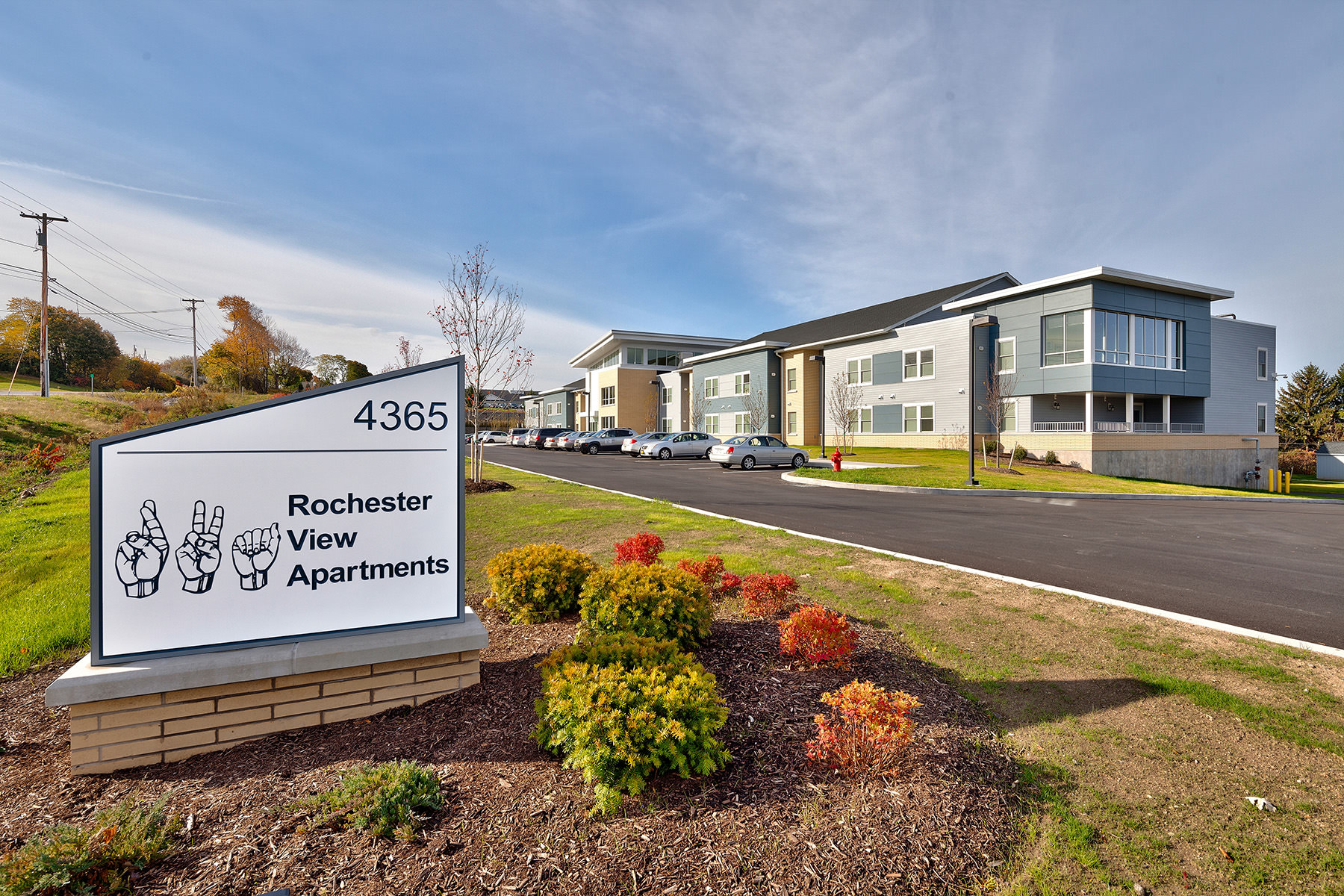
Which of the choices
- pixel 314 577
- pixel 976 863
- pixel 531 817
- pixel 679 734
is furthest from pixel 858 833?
pixel 314 577

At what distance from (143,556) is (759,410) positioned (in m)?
42.2

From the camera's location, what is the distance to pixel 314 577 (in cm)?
374

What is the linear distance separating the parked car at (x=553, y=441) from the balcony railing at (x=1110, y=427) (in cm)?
3294

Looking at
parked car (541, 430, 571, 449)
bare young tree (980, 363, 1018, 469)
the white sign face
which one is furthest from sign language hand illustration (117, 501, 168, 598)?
parked car (541, 430, 571, 449)

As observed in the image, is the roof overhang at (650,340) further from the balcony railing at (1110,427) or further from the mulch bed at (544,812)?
the mulch bed at (544,812)

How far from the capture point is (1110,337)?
30.1 m

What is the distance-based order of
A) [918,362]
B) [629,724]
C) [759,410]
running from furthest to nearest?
[759,410]
[918,362]
[629,724]

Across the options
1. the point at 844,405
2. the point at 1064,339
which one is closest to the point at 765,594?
the point at 1064,339

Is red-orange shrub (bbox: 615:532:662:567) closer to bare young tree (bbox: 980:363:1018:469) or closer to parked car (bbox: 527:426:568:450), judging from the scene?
bare young tree (bbox: 980:363:1018:469)

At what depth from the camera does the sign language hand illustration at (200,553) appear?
11.4 ft

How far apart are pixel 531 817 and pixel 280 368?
66292 mm

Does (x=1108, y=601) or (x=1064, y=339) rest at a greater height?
(x=1064, y=339)

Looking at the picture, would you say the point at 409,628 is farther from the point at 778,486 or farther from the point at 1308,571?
the point at 778,486

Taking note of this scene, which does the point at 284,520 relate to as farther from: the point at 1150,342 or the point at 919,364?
the point at 1150,342
